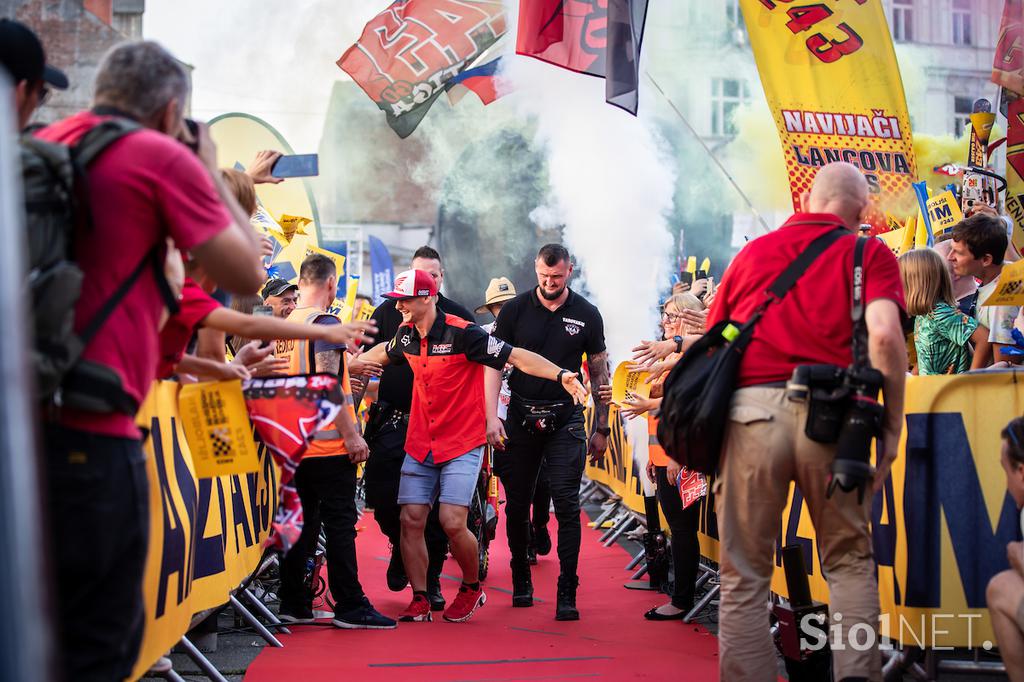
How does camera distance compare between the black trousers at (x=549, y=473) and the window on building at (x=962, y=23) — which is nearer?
the black trousers at (x=549, y=473)

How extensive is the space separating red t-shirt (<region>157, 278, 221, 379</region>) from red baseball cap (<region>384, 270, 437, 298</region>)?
3.54m

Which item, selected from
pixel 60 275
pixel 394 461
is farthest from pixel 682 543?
pixel 60 275

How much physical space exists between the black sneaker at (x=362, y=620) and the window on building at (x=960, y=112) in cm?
3548

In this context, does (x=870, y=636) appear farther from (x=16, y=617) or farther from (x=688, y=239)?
(x=688, y=239)

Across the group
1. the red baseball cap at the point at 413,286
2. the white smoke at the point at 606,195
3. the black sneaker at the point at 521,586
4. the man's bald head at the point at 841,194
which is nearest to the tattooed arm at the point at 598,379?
the black sneaker at the point at 521,586

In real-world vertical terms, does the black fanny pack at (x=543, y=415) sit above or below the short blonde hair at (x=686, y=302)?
below

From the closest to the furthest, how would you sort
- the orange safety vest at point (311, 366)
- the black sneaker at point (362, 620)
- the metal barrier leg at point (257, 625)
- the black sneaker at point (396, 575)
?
the metal barrier leg at point (257, 625) → the orange safety vest at point (311, 366) → the black sneaker at point (362, 620) → the black sneaker at point (396, 575)

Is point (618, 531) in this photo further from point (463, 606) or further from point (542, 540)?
point (463, 606)

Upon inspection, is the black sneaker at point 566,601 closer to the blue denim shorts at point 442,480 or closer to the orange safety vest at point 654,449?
the blue denim shorts at point 442,480

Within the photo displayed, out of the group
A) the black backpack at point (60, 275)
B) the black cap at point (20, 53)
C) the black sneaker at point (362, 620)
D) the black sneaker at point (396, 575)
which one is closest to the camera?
the black backpack at point (60, 275)

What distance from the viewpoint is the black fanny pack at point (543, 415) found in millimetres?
7707

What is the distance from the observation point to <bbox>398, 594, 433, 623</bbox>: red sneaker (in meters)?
7.39

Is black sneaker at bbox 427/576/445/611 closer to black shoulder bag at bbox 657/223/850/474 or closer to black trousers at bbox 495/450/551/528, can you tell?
black trousers at bbox 495/450/551/528

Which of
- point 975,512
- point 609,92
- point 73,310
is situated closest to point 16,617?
point 73,310
